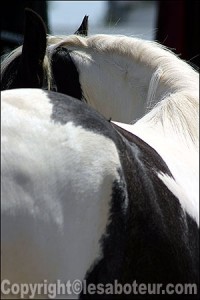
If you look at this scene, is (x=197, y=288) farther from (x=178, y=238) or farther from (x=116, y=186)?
(x=116, y=186)

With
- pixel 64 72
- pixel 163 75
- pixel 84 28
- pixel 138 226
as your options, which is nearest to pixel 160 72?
pixel 163 75

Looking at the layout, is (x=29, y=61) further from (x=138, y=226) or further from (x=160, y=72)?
(x=138, y=226)

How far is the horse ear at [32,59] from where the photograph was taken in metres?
2.61

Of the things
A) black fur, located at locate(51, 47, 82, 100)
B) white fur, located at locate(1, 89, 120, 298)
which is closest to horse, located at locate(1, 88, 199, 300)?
white fur, located at locate(1, 89, 120, 298)

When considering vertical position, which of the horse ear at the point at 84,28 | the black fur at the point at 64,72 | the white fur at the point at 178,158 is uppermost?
the white fur at the point at 178,158

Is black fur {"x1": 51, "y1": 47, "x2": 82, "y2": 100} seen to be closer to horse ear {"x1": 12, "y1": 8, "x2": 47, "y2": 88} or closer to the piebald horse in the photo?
the piebald horse

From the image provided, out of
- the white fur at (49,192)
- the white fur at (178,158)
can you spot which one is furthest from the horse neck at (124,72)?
the white fur at (49,192)

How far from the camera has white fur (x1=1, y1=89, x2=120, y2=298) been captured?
1.56 metres

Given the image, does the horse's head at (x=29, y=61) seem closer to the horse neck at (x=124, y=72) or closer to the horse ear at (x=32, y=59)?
the horse ear at (x=32, y=59)

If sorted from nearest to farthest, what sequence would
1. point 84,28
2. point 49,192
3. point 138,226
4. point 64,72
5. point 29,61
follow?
point 49,192 < point 138,226 < point 29,61 < point 64,72 < point 84,28

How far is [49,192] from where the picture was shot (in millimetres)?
1610

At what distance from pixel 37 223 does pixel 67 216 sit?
0.24 feet

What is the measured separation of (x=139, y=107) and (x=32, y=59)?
15.6 inches

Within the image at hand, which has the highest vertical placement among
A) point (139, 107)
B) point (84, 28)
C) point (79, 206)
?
point (79, 206)
